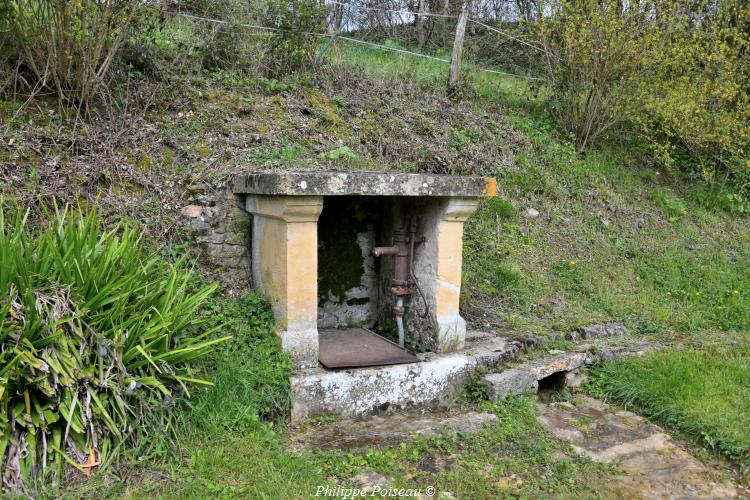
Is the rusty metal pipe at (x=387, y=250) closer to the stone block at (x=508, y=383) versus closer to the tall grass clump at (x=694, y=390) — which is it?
the stone block at (x=508, y=383)

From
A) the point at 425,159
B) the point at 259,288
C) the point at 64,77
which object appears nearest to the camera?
the point at 259,288

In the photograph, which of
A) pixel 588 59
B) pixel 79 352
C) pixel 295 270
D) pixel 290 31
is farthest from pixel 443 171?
pixel 79 352

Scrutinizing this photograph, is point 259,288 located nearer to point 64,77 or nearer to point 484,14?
point 64,77

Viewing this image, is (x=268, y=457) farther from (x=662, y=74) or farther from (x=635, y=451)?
(x=662, y=74)

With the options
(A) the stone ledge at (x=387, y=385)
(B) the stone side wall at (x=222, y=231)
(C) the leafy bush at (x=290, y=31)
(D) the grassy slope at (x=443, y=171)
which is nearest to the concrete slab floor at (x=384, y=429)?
(A) the stone ledge at (x=387, y=385)

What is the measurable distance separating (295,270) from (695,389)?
9.94ft

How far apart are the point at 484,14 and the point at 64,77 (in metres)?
8.88

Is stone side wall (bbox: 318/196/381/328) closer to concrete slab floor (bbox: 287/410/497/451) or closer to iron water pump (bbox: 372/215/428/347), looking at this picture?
iron water pump (bbox: 372/215/428/347)

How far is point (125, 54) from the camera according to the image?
527 cm

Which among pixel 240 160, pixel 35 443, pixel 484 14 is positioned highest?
pixel 484 14

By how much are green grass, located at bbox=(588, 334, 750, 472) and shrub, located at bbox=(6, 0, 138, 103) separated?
15.9ft

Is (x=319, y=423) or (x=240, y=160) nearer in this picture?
(x=319, y=423)

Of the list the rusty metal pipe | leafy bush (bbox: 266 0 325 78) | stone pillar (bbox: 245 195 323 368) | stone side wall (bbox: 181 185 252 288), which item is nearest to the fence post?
leafy bush (bbox: 266 0 325 78)

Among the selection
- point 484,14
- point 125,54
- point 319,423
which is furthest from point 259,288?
point 484,14
